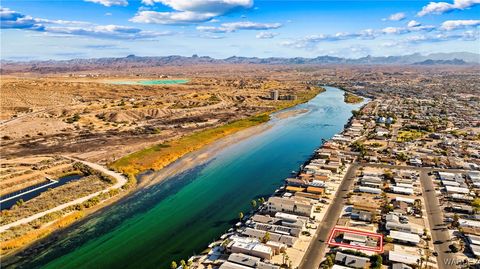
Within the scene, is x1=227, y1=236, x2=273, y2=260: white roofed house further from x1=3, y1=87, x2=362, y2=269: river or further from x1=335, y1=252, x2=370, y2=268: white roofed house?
x1=335, y1=252, x2=370, y2=268: white roofed house

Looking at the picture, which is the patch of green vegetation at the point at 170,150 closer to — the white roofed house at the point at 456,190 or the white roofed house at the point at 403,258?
the white roofed house at the point at 403,258

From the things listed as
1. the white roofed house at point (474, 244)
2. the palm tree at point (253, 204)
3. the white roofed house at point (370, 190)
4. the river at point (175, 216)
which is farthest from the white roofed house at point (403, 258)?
the river at point (175, 216)

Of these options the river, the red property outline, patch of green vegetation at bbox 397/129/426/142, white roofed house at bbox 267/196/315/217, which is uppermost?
patch of green vegetation at bbox 397/129/426/142

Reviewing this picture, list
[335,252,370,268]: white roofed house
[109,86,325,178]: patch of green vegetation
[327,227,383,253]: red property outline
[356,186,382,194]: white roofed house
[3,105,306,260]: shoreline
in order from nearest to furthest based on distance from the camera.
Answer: [335,252,370,268]: white roofed house → [327,227,383,253]: red property outline → [3,105,306,260]: shoreline → [356,186,382,194]: white roofed house → [109,86,325,178]: patch of green vegetation

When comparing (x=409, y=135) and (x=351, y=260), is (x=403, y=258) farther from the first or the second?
(x=409, y=135)

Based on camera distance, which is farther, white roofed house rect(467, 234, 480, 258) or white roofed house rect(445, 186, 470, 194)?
white roofed house rect(445, 186, 470, 194)

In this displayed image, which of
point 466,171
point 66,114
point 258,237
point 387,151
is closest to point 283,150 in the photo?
point 387,151

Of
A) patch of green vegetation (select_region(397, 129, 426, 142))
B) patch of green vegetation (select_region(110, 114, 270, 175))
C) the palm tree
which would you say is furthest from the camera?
patch of green vegetation (select_region(397, 129, 426, 142))

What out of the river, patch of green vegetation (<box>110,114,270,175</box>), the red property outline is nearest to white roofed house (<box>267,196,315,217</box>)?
the red property outline
